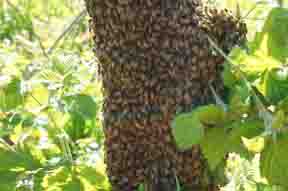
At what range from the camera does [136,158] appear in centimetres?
202

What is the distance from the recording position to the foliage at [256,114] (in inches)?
57.6

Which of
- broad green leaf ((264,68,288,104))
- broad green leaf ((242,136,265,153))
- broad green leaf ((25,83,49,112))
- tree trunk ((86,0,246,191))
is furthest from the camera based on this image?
broad green leaf ((25,83,49,112))

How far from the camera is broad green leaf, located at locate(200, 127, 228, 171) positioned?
5.31ft

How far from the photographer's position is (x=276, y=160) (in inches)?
57.7

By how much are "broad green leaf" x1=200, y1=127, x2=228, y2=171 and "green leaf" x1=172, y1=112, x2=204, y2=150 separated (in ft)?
0.22

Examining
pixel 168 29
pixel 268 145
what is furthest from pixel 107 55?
pixel 268 145

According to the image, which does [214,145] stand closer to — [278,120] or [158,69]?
[278,120]

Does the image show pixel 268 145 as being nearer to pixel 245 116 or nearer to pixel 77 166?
pixel 245 116

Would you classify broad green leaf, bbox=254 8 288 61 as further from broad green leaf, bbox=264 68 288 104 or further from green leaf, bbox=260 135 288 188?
green leaf, bbox=260 135 288 188

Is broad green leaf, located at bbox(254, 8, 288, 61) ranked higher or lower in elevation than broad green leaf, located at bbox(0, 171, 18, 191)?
higher

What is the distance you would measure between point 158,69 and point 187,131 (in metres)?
0.40

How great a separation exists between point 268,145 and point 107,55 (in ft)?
2.16

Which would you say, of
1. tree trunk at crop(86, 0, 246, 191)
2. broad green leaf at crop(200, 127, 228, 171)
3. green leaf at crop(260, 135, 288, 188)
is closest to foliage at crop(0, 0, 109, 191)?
tree trunk at crop(86, 0, 246, 191)

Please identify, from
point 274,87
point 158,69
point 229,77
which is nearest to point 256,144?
point 274,87
